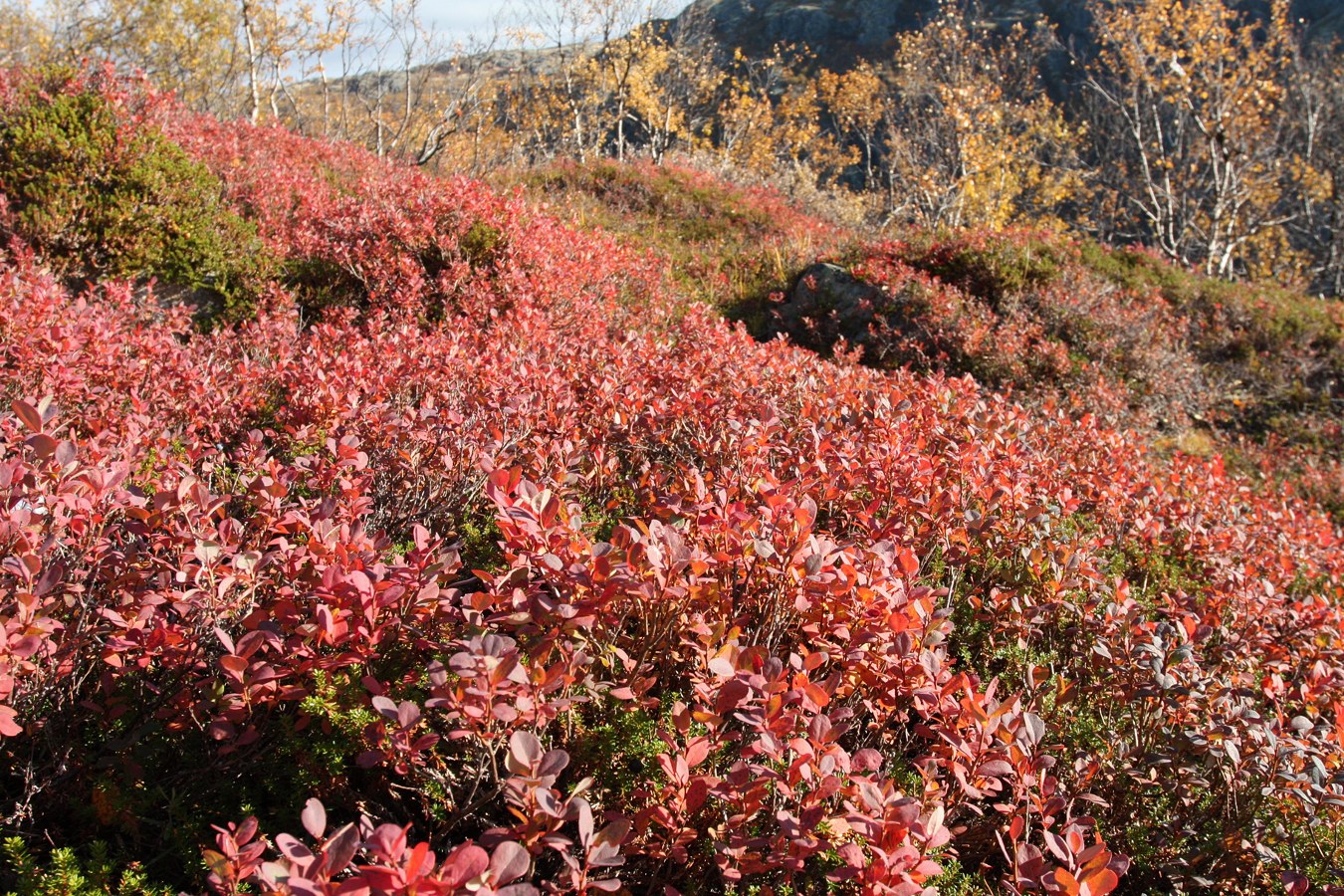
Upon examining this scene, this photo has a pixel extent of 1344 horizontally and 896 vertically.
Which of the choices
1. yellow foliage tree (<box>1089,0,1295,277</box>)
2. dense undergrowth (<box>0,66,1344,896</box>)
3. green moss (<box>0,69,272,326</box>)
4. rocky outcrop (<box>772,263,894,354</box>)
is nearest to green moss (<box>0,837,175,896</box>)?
dense undergrowth (<box>0,66,1344,896</box>)

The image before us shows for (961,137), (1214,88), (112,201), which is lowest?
(112,201)

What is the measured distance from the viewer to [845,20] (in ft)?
214

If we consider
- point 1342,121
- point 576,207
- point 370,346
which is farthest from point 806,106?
point 370,346

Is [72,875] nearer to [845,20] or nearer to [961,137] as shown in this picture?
[961,137]

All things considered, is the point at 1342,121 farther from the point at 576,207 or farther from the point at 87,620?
the point at 87,620

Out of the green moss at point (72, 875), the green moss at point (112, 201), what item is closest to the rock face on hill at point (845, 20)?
the green moss at point (112, 201)

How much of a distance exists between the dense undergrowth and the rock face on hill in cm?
5875

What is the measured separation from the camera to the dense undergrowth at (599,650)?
1.49 meters

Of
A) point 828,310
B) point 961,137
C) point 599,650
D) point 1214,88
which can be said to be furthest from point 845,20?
point 599,650

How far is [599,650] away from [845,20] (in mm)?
75219

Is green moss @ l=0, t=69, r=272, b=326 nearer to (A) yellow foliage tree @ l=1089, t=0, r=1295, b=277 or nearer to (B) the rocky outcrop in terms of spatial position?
(B) the rocky outcrop

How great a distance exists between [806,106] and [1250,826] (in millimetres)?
35429

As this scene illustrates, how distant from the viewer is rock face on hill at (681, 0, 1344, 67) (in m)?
54.7

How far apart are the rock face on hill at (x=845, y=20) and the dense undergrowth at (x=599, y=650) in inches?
2313
